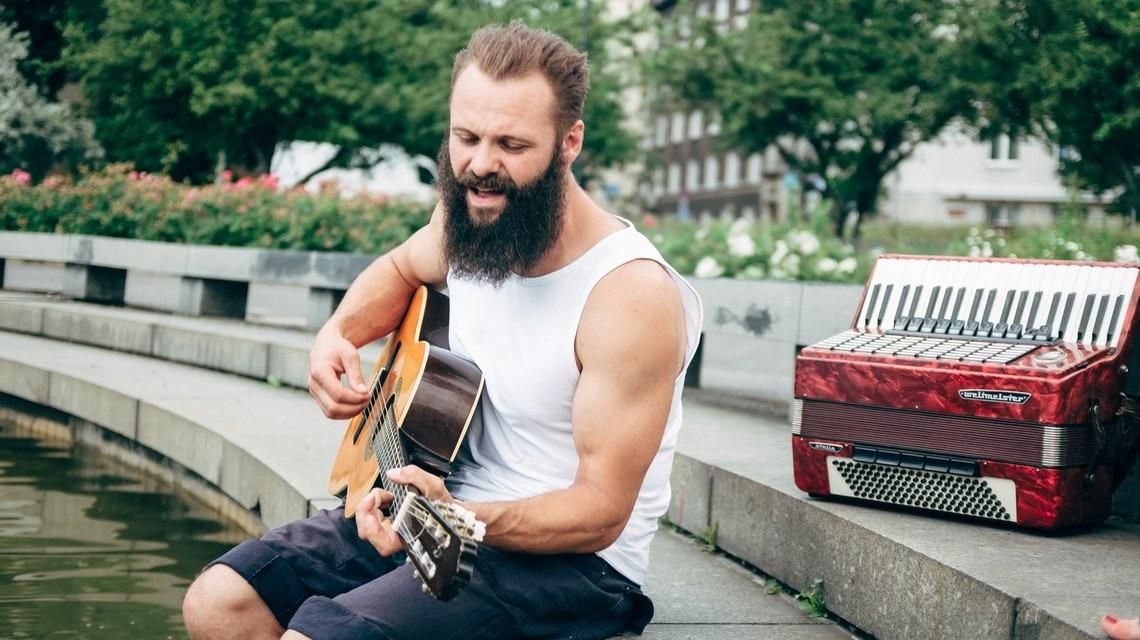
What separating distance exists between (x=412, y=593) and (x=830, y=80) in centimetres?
3178

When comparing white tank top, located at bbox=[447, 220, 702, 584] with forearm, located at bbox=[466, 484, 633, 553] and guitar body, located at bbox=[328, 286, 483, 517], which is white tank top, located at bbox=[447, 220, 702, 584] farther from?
forearm, located at bbox=[466, 484, 633, 553]

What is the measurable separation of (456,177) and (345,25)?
29519mm

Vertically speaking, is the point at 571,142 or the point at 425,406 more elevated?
the point at 571,142

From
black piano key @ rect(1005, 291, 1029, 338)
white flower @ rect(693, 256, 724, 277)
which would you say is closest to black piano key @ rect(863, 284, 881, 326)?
black piano key @ rect(1005, 291, 1029, 338)

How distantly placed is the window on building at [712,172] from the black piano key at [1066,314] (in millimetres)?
58655

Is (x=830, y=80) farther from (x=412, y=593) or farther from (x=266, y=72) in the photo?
(x=412, y=593)

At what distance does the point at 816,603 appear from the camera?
3.70 m

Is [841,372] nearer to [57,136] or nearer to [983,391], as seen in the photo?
[983,391]

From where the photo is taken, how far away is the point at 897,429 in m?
3.64

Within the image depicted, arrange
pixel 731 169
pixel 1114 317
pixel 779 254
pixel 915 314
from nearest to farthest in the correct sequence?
pixel 1114 317 < pixel 915 314 < pixel 779 254 < pixel 731 169

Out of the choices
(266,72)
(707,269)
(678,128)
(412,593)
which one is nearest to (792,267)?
(707,269)

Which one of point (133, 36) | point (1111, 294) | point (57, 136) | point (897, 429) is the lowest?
point (897, 429)

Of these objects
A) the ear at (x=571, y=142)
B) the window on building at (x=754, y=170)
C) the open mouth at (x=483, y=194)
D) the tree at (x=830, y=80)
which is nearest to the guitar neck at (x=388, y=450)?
the open mouth at (x=483, y=194)

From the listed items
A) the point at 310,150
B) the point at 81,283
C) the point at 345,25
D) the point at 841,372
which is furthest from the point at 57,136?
the point at 841,372
